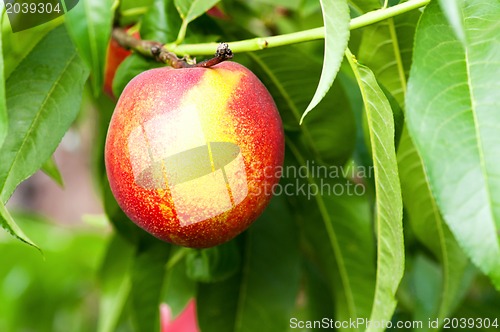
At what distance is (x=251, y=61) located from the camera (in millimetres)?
666

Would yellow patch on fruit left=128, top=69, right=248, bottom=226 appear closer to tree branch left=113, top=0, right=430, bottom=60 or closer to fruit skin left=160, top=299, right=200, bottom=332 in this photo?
tree branch left=113, top=0, right=430, bottom=60

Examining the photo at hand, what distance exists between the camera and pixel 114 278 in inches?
37.2

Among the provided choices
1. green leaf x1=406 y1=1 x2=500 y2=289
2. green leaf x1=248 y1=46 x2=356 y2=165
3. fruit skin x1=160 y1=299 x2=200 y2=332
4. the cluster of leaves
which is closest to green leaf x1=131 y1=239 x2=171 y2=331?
the cluster of leaves

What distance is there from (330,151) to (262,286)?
200 mm

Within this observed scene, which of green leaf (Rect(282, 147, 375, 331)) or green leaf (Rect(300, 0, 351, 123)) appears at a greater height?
green leaf (Rect(300, 0, 351, 123))

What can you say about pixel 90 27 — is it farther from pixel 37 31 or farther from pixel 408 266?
pixel 408 266

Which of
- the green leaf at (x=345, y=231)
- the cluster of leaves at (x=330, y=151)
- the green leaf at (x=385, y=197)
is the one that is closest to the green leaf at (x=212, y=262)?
the cluster of leaves at (x=330, y=151)

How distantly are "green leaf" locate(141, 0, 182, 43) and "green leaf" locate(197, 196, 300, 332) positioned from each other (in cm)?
26

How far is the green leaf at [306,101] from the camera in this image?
652 millimetres

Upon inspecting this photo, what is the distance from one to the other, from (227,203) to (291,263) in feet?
1.14

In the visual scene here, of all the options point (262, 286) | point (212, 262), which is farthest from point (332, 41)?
point (262, 286)

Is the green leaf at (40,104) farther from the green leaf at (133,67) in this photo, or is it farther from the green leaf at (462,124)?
the green leaf at (462,124)

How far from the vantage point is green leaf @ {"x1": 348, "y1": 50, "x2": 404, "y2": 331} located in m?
0.45

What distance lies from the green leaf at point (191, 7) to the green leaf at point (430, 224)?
0.22 metres
